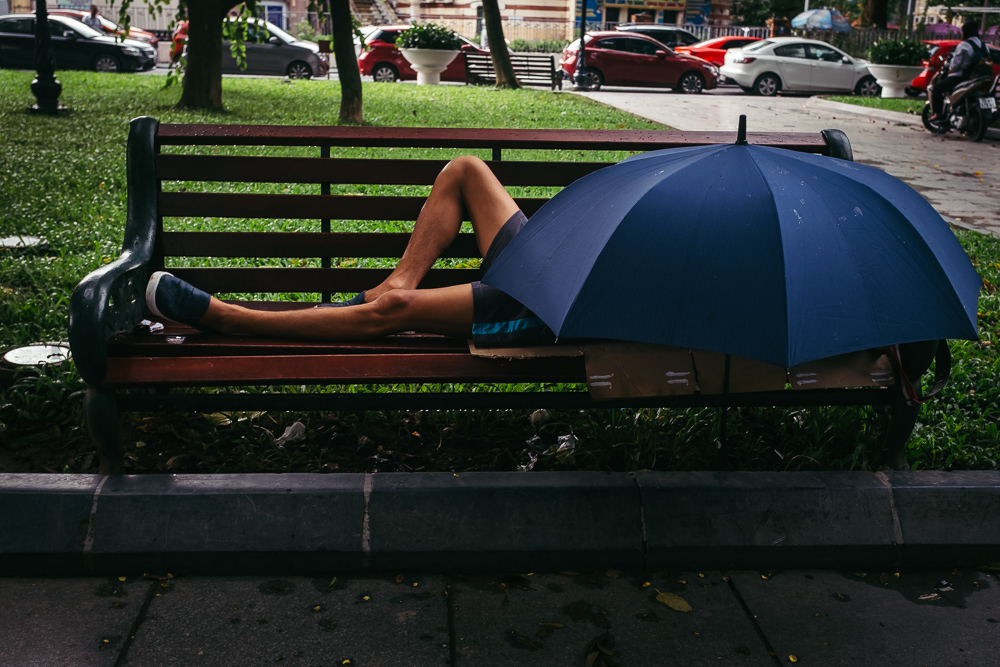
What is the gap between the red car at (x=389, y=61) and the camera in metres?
24.8

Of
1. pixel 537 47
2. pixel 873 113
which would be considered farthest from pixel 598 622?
pixel 537 47

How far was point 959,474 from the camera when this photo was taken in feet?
9.88

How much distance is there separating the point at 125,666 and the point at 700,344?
5.33ft

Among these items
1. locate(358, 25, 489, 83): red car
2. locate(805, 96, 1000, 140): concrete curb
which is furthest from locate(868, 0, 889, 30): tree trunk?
locate(358, 25, 489, 83): red car

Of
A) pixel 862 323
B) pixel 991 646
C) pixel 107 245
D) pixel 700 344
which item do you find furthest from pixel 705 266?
pixel 107 245

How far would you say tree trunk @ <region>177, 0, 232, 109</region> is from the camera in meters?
13.4

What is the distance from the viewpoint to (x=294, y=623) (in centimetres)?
252

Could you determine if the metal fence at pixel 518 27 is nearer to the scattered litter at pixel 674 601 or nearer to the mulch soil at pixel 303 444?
the mulch soil at pixel 303 444

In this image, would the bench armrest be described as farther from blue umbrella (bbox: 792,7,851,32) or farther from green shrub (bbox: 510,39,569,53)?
blue umbrella (bbox: 792,7,851,32)

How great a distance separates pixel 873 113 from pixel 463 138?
636 inches

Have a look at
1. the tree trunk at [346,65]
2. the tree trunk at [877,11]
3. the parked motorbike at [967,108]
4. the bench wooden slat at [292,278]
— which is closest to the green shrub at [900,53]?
the parked motorbike at [967,108]

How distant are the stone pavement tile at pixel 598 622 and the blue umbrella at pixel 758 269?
0.82 metres

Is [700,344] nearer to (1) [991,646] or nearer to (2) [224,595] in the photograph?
(1) [991,646]

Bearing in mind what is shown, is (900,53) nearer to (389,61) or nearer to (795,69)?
(795,69)
